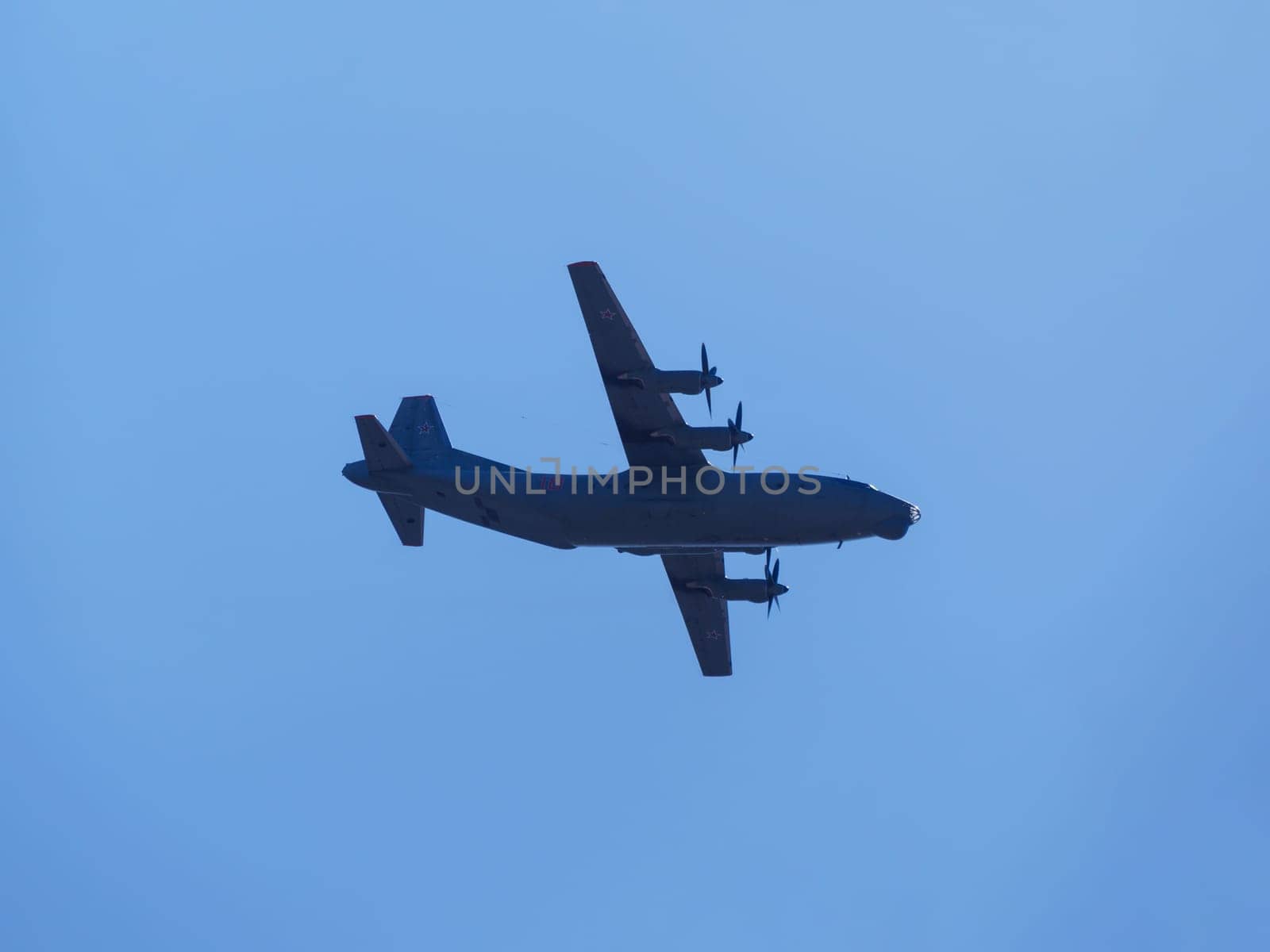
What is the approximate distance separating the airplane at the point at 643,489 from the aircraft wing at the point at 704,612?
12.7 feet

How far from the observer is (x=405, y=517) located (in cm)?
4853

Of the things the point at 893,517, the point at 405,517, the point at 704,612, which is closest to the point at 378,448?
the point at 405,517

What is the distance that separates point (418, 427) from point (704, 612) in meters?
11.8

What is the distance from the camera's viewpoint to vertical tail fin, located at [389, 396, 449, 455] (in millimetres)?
49219

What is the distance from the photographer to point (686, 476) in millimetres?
45312

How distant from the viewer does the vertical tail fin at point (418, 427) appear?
161ft

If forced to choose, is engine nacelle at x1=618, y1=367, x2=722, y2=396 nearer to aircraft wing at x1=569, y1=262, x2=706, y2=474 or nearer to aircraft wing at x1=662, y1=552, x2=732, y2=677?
aircraft wing at x1=569, y1=262, x2=706, y2=474

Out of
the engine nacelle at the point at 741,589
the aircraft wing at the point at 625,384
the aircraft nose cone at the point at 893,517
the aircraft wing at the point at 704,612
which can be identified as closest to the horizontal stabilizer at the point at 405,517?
the aircraft wing at the point at 625,384

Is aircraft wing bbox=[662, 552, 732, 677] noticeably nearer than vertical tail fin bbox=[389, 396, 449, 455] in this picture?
No

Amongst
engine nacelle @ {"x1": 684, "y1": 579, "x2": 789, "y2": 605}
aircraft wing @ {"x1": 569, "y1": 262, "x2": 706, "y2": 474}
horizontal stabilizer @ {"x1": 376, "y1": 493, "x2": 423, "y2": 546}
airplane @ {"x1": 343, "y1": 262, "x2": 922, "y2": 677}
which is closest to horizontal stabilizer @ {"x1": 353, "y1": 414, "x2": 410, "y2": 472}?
airplane @ {"x1": 343, "y1": 262, "x2": 922, "y2": 677}

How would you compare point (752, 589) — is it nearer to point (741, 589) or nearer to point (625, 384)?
point (741, 589)

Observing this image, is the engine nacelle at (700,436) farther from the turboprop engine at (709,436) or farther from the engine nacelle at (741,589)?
the engine nacelle at (741,589)

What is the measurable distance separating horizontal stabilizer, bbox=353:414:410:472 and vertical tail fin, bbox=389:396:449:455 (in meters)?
2.28

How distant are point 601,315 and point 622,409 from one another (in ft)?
10.3
